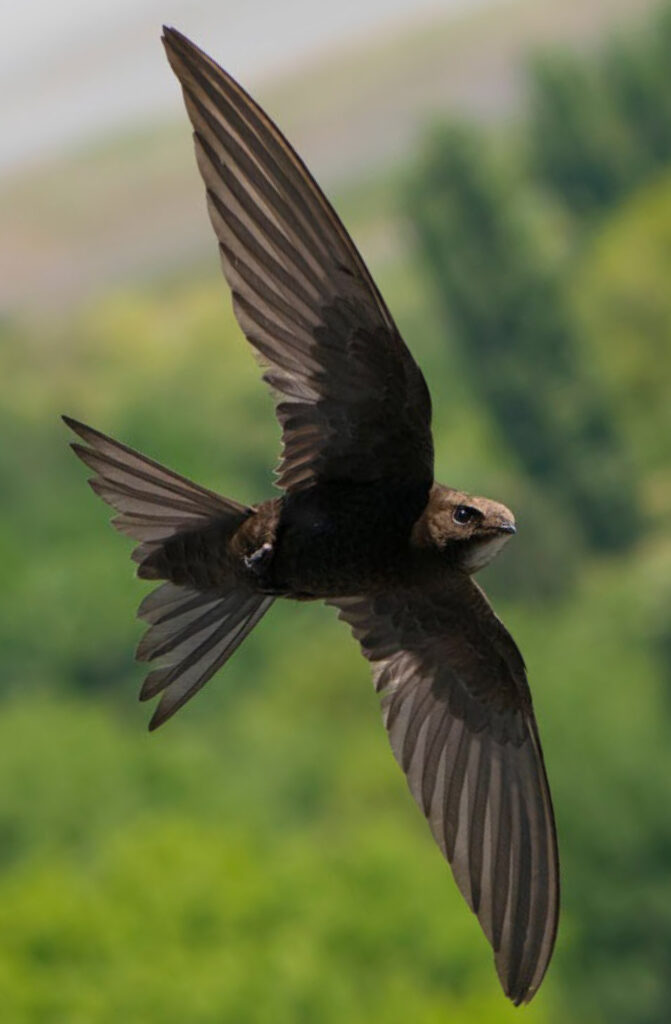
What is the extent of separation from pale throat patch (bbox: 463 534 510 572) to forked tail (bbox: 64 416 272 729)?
22 cm

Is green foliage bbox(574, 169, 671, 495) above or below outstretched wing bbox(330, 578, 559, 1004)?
above

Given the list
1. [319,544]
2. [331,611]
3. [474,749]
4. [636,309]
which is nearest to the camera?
[319,544]

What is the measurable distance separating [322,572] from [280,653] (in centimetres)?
2819

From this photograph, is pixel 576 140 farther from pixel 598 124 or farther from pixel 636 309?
pixel 636 309

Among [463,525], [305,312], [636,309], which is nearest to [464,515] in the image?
[463,525]

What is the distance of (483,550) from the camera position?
2.27m

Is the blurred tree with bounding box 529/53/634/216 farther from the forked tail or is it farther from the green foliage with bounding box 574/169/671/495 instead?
the forked tail

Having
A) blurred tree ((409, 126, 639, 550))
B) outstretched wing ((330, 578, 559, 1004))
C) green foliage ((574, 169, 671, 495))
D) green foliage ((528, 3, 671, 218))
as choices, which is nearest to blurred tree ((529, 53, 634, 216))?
green foliage ((528, 3, 671, 218))

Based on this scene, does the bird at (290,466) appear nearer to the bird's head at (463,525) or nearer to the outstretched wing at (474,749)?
the bird's head at (463,525)

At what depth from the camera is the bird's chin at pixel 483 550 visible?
2.24 meters

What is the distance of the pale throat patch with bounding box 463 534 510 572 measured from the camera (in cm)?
224

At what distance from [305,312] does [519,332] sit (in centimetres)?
2992

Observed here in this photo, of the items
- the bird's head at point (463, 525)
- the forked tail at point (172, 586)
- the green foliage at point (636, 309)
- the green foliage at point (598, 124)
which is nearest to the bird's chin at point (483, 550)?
the bird's head at point (463, 525)

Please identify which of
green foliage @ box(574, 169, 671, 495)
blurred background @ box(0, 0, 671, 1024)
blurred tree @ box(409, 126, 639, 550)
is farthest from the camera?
green foliage @ box(574, 169, 671, 495)
